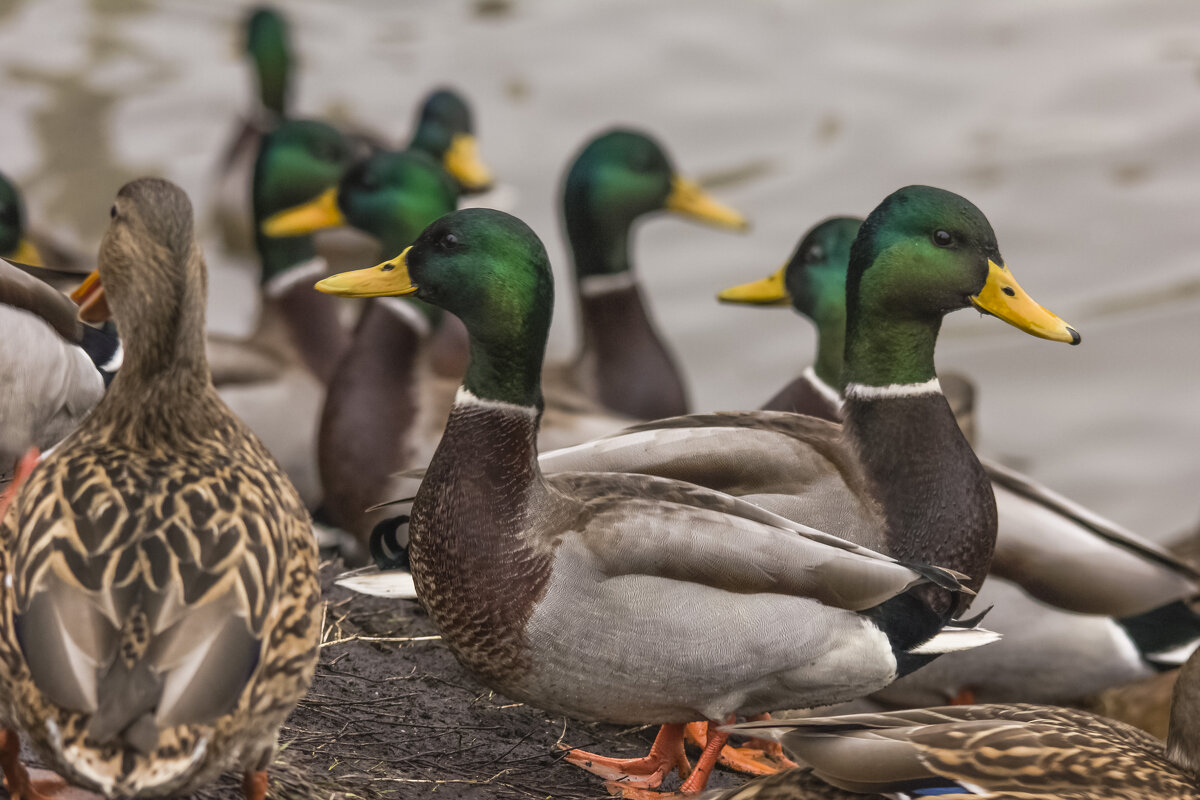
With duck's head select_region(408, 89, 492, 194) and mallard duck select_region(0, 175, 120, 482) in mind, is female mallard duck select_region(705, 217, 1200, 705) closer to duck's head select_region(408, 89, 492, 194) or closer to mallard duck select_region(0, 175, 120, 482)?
mallard duck select_region(0, 175, 120, 482)

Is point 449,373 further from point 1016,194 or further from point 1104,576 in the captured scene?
point 1016,194

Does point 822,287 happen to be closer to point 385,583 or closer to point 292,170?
point 385,583

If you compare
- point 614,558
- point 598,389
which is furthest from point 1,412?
point 598,389

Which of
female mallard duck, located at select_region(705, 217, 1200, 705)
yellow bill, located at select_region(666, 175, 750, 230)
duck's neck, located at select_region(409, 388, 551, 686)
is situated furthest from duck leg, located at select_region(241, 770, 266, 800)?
yellow bill, located at select_region(666, 175, 750, 230)

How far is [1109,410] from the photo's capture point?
990 centimetres

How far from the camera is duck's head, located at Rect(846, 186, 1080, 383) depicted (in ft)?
13.2

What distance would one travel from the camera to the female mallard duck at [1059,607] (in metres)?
4.80

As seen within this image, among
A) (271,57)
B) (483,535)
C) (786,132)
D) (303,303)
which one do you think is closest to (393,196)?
(303,303)

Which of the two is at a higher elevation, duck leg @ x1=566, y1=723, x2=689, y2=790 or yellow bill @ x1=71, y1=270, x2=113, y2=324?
yellow bill @ x1=71, y1=270, x2=113, y2=324

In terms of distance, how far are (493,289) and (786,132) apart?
342 inches

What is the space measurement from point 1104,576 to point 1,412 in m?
3.08

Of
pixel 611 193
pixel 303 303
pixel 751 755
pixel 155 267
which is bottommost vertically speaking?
pixel 751 755

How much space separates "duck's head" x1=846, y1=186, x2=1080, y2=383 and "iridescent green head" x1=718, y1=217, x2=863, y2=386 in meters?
1.07

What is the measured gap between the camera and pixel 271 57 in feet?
34.0
